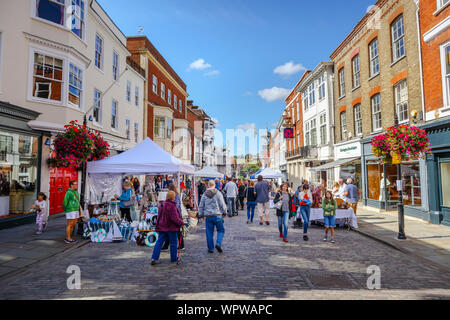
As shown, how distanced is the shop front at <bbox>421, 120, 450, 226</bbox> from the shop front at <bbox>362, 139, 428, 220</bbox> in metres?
0.49

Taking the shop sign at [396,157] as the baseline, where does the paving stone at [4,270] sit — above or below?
below

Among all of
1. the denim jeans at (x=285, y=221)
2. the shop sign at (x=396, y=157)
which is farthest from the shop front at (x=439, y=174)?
the denim jeans at (x=285, y=221)

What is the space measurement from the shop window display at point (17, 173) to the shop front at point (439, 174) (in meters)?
16.0

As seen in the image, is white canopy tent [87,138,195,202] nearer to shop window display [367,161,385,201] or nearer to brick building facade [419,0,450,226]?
brick building facade [419,0,450,226]

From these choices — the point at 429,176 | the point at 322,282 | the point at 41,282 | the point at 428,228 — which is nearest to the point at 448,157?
the point at 429,176

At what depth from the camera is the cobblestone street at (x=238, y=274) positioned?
4449 millimetres

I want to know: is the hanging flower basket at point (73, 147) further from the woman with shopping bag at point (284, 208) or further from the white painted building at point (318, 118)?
the white painted building at point (318, 118)

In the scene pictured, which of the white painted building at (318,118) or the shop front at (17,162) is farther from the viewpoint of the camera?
the white painted building at (318,118)

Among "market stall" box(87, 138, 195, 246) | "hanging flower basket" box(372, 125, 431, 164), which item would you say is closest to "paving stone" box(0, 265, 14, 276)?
"market stall" box(87, 138, 195, 246)

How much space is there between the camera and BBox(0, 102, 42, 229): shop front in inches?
→ 396

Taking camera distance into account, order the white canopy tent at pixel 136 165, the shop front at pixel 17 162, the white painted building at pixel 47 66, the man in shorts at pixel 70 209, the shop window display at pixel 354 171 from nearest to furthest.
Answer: the man in shorts at pixel 70 209, the white canopy tent at pixel 136 165, the shop front at pixel 17 162, the white painted building at pixel 47 66, the shop window display at pixel 354 171

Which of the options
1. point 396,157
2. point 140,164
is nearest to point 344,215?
point 396,157

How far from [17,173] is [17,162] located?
0.43 m
